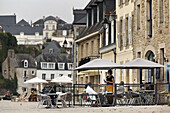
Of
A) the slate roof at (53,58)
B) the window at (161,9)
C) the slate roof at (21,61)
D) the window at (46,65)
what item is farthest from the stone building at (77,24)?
the slate roof at (21,61)

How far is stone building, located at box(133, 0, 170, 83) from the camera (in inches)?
1174

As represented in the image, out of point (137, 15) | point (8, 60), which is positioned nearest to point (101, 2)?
point (137, 15)

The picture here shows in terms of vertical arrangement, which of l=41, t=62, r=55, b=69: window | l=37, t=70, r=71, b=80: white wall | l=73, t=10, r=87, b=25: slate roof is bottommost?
l=37, t=70, r=71, b=80: white wall

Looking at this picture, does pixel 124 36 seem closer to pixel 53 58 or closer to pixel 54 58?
pixel 53 58

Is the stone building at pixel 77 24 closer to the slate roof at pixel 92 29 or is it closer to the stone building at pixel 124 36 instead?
the slate roof at pixel 92 29

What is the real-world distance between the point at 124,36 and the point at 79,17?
63.4ft

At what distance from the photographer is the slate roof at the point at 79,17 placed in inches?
2165

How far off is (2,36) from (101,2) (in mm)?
114222

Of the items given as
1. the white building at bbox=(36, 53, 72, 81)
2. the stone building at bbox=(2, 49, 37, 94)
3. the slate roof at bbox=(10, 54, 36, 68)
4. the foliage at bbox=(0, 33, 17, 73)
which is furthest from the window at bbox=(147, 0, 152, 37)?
the foliage at bbox=(0, 33, 17, 73)

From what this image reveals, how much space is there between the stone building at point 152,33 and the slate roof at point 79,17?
65.4 feet

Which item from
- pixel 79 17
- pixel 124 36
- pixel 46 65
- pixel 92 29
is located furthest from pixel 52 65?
pixel 124 36

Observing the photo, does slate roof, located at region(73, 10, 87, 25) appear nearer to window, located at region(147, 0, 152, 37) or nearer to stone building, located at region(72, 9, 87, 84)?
stone building, located at region(72, 9, 87, 84)

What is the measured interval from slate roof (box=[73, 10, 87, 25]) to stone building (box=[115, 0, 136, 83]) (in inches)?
609

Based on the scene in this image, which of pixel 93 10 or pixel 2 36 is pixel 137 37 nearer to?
pixel 93 10
